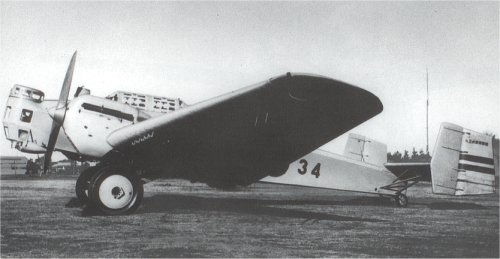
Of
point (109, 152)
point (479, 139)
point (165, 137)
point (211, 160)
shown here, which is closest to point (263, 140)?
point (211, 160)

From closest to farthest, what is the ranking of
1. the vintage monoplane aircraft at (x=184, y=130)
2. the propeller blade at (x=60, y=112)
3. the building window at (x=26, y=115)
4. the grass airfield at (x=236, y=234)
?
1. the grass airfield at (x=236, y=234)
2. the vintage monoplane aircraft at (x=184, y=130)
3. the propeller blade at (x=60, y=112)
4. the building window at (x=26, y=115)

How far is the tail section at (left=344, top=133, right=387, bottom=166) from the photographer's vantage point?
468 inches

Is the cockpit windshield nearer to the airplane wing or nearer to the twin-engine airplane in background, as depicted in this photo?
the twin-engine airplane in background

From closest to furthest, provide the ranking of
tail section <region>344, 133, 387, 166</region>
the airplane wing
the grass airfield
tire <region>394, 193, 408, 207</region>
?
1. the grass airfield
2. the airplane wing
3. tire <region>394, 193, 408, 207</region>
4. tail section <region>344, 133, 387, 166</region>

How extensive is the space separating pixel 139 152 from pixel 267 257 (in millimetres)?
3093

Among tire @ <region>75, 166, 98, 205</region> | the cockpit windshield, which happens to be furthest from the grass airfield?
the cockpit windshield

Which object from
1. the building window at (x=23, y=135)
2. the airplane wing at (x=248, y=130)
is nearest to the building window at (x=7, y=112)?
the building window at (x=23, y=135)

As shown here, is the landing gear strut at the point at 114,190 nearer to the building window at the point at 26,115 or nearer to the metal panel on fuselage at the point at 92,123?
the metal panel on fuselage at the point at 92,123

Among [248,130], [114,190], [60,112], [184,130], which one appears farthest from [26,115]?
[248,130]

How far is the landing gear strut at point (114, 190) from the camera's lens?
6.14m

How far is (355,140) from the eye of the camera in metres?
12.2

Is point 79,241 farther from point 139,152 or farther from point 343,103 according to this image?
point 343,103

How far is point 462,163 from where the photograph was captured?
8391mm

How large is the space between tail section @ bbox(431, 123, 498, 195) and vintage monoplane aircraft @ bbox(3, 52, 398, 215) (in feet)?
9.28
